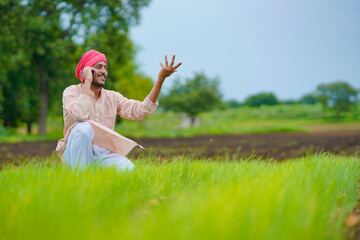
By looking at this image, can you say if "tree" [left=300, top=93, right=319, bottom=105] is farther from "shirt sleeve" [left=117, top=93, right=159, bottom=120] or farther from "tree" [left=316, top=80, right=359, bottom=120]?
"shirt sleeve" [left=117, top=93, right=159, bottom=120]

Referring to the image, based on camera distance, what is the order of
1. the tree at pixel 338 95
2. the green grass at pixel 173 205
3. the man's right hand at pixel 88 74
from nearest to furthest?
the green grass at pixel 173 205 → the man's right hand at pixel 88 74 → the tree at pixel 338 95

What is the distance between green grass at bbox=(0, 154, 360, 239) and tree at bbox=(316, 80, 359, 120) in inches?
1175

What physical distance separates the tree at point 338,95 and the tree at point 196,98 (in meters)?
10.9

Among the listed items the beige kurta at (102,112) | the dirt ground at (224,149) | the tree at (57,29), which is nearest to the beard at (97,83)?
the beige kurta at (102,112)

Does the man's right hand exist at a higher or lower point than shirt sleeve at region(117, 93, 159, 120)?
higher

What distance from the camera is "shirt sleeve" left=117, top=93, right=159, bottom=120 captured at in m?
4.11

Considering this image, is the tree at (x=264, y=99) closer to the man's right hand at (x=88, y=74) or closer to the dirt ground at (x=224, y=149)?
the dirt ground at (x=224, y=149)

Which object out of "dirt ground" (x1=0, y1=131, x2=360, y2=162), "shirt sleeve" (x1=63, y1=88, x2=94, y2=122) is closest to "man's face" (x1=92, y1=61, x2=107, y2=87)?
"shirt sleeve" (x1=63, y1=88, x2=94, y2=122)

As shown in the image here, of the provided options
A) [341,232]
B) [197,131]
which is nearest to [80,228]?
[341,232]

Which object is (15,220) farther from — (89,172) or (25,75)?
(25,75)

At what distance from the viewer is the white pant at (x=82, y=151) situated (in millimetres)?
3666

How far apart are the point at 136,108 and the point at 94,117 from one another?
502 millimetres

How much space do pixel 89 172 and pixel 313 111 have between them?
34414 mm

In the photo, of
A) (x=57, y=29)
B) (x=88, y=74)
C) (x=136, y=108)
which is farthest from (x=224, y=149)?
(x=57, y=29)
